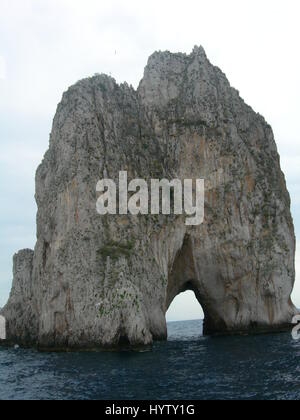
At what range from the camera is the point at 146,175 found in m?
59.7

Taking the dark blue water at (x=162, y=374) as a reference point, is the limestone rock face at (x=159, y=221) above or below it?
above

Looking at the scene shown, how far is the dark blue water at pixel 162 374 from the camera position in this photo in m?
26.2

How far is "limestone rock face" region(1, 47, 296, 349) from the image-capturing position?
49.5m

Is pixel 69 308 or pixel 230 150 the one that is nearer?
pixel 69 308

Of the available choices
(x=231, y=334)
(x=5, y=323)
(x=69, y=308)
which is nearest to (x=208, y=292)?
(x=231, y=334)

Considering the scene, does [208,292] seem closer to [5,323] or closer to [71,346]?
[71,346]

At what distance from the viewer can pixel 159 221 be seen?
5756 cm

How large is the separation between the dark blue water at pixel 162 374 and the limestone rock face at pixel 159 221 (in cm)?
617

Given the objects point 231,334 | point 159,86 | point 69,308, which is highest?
point 159,86

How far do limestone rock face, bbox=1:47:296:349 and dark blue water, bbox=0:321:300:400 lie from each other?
6173 mm

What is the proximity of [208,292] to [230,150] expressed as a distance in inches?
768

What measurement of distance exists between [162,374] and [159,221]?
1089 inches

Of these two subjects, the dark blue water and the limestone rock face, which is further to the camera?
the limestone rock face
